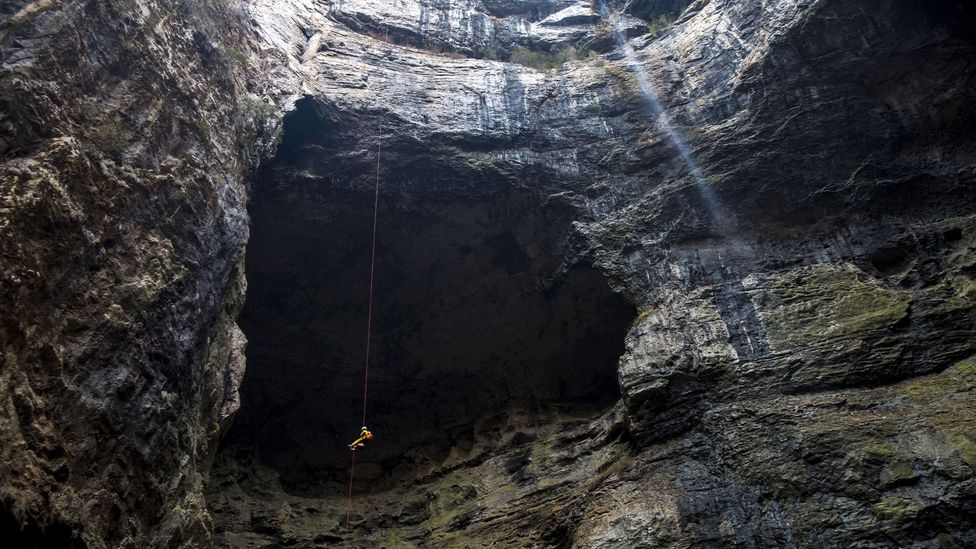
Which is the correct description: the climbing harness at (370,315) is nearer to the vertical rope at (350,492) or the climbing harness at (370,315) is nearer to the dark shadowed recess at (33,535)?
the vertical rope at (350,492)

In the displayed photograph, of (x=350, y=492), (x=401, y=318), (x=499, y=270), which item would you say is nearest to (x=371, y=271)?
(x=401, y=318)

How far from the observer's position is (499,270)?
13.2 m

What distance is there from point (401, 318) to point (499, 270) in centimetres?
243

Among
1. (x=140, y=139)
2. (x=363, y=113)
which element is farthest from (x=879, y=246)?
(x=140, y=139)

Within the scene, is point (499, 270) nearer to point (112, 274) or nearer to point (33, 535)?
point (112, 274)

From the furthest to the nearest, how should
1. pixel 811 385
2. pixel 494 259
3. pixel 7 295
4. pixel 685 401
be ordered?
pixel 494 259
pixel 685 401
pixel 811 385
pixel 7 295

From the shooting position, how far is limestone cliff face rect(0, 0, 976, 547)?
6234 millimetres

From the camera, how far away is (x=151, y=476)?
667cm

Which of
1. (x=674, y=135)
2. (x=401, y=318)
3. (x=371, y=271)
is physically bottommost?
(x=401, y=318)

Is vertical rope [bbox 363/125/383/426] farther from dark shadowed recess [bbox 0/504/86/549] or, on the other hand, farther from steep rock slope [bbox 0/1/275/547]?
dark shadowed recess [bbox 0/504/86/549]

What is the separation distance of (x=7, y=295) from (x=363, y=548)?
7.90 meters

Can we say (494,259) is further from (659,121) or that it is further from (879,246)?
(879,246)

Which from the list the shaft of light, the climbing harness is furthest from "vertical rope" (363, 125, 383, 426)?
the shaft of light

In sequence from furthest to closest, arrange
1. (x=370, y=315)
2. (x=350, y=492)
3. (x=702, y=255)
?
(x=370, y=315), (x=350, y=492), (x=702, y=255)
